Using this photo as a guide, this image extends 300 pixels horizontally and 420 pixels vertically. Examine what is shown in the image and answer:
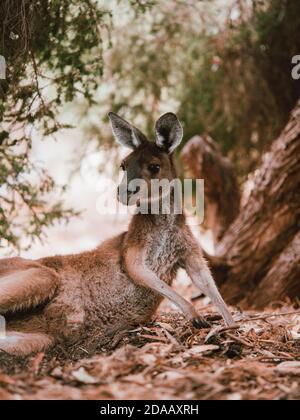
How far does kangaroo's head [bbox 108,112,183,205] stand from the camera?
14.4 ft

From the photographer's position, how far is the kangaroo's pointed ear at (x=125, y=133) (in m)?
4.67

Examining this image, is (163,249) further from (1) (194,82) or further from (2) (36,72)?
(1) (194,82)

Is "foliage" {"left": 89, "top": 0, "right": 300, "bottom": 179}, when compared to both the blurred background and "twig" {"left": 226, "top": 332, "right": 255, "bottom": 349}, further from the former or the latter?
"twig" {"left": 226, "top": 332, "right": 255, "bottom": 349}

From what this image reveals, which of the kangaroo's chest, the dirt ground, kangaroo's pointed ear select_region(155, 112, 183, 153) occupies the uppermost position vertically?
kangaroo's pointed ear select_region(155, 112, 183, 153)

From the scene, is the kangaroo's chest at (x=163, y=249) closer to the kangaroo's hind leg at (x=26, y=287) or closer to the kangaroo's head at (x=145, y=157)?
the kangaroo's head at (x=145, y=157)

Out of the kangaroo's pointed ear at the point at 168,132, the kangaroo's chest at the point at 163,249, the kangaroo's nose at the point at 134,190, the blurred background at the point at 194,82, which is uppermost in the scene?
the blurred background at the point at 194,82

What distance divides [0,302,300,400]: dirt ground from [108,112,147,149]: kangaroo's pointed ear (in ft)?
4.98

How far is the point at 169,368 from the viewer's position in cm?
328

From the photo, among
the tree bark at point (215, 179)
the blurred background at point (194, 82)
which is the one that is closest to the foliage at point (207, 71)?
the blurred background at point (194, 82)

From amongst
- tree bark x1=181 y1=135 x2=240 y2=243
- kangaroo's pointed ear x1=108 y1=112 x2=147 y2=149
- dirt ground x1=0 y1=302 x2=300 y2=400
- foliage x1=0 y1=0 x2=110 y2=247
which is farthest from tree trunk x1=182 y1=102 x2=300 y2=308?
kangaroo's pointed ear x1=108 y1=112 x2=147 y2=149

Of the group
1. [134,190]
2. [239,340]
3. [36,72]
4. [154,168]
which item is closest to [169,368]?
[239,340]

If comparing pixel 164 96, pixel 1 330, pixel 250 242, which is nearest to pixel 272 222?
pixel 250 242

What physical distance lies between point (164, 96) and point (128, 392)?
6998 mm

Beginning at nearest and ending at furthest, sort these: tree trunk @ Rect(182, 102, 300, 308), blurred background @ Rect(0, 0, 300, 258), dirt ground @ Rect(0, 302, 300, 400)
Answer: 1. dirt ground @ Rect(0, 302, 300, 400)
2. tree trunk @ Rect(182, 102, 300, 308)
3. blurred background @ Rect(0, 0, 300, 258)
